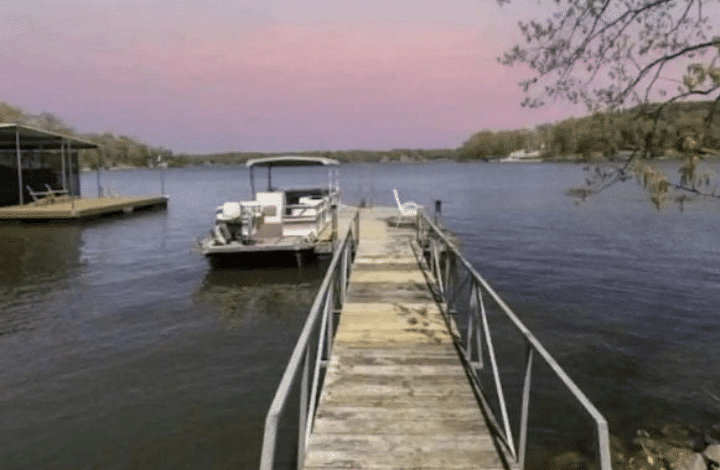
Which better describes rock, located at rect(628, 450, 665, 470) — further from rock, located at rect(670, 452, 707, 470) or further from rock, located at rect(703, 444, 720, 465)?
rock, located at rect(703, 444, 720, 465)

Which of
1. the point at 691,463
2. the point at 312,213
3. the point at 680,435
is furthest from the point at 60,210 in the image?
the point at 691,463

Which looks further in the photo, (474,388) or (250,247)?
(250,247)

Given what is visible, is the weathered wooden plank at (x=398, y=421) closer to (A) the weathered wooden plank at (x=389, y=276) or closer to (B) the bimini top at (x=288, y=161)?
(A) the weathered wooden plank at (x=389, y=276)

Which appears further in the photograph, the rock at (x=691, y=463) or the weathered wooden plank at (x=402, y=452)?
the rock at (x=691, y=463)

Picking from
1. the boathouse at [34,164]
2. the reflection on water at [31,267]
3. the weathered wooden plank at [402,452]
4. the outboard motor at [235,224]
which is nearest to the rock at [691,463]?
the weathered wooden plank at [402,452]

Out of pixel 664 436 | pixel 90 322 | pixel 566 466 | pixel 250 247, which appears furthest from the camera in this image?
pixel 250 247

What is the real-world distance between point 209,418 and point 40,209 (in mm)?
28800

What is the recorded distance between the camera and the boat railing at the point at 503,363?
13.6 feet

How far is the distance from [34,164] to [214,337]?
31.5 m

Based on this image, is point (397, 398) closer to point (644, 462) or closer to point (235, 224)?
point (644, 462)

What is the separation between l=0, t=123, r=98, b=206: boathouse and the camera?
33.7 metres

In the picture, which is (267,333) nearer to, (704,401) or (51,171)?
(704,401)

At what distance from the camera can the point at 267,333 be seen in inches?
507

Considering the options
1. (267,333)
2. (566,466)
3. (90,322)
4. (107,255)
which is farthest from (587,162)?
(107,255)
